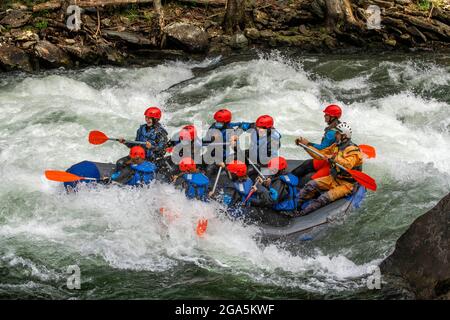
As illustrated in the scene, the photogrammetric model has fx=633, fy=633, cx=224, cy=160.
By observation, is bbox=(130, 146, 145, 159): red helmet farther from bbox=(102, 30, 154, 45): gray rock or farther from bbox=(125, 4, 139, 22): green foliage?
bbox=(125, 4, 139, 22): green foliage

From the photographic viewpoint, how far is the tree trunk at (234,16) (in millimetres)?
14531

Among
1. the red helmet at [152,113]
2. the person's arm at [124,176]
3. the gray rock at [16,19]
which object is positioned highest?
the gray rock at [16,19]

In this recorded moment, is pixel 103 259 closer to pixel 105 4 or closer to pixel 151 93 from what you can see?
pixel 151 93

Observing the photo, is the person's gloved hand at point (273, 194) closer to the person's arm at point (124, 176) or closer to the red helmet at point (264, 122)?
the red helmet at point (264, 122)

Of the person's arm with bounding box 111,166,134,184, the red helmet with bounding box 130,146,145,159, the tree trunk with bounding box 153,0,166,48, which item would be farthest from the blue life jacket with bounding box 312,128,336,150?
the tree trunk with bounding box 153,0,166,48

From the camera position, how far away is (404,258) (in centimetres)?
660

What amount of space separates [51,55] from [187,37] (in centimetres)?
298

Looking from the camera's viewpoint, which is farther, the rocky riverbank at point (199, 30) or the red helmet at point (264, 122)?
the rocky riverbank at point (199, 30)

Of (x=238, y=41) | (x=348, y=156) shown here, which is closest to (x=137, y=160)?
(x=348, y=156)

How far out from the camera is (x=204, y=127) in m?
11.1

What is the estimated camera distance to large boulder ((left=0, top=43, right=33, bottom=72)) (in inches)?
504

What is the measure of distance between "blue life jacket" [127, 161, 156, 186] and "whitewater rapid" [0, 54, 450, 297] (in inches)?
4.4

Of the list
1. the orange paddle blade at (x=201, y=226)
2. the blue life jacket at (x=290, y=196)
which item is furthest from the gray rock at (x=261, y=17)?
the orange paddle blade at (x=201, y=226)

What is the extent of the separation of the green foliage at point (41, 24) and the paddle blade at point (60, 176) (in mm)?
6617
